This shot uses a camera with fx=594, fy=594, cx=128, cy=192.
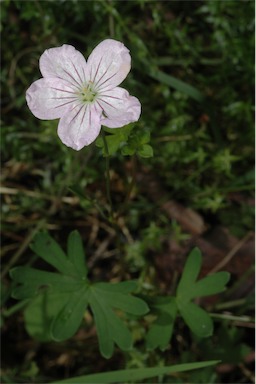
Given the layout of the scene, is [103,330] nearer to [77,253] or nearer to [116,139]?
[77,253]

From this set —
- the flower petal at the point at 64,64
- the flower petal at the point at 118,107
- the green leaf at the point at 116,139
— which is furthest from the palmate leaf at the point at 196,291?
the flower petal at the point at 64,64

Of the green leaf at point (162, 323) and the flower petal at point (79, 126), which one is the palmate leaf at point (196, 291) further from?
the flower petal at point (79, 126)

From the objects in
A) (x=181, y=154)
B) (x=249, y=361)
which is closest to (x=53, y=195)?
(x=181, y=154)

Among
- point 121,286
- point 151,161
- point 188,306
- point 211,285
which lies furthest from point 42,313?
point 151,161

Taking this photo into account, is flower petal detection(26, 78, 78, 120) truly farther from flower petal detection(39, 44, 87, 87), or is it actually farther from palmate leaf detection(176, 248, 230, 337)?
palmate leaf detection(176, 248, 230, 337)

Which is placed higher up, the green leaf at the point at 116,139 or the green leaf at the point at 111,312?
the green leaf at the point at 116,139

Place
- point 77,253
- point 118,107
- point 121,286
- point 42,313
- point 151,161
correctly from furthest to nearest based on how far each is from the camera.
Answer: point 151,161 < point 42,313 < point 77,253 < point 121,286 < point 118,107
